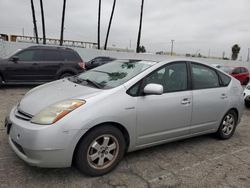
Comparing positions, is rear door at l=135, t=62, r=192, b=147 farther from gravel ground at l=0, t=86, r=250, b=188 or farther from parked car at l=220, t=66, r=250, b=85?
parked car at l=220, t=66, r=250, b=85

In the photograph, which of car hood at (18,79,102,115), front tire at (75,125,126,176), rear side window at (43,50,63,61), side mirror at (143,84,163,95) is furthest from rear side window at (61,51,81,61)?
front tire at (75,125,126,176)

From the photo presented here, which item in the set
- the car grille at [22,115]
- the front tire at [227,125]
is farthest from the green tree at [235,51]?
the car grille at [22,115]

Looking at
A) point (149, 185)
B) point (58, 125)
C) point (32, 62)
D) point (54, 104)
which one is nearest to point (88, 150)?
point (58, 125)

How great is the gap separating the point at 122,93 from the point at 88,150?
814mm

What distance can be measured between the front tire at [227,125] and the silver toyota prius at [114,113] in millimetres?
179

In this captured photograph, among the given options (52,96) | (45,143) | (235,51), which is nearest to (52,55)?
(52,96)

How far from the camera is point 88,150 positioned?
2.65 metres

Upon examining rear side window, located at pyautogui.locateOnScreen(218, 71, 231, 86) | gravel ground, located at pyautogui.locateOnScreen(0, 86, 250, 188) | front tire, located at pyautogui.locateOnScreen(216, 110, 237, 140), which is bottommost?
gravel ground, located at pyautogui.locateOnScreen(0, 86, 250, 188)

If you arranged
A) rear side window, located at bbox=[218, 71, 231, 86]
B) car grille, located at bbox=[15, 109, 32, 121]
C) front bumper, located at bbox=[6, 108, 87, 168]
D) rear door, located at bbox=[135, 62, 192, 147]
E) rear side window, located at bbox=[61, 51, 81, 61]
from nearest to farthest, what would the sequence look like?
front bumper, located at bbox=[6, 108, 87, 168] < car grille, located at bbox=[15, 109, 32, 121] < rear door, located at bbox=[135, 62, 192, 147] < rear side window, located at bbox=[218, 71, 231, 86] < rear side window, located at bbox=[61, 51, 81, 61]

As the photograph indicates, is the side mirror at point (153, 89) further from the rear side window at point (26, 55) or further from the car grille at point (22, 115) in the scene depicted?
the rear side window at point (26, 55)

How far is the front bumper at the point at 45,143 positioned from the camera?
239 centimetres

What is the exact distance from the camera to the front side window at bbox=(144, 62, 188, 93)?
3.28 metres

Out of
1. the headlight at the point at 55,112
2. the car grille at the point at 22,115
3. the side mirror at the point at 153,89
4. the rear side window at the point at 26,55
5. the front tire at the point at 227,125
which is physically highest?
the rear side window at the point at 26,55

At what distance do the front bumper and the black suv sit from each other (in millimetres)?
6908
